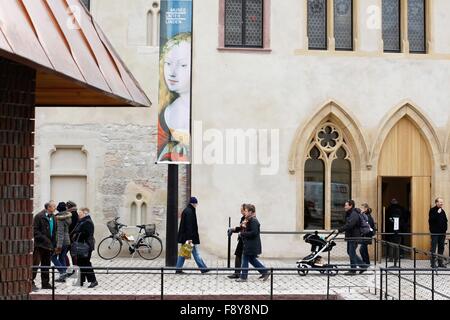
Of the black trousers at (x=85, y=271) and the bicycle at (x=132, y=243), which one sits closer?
the black trousers at (x=85, y=271)

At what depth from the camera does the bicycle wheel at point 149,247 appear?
1859cm

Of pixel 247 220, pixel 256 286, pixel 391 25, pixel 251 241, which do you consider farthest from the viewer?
pixel 391 25

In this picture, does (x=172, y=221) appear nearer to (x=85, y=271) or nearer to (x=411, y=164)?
(x=85, y=271)

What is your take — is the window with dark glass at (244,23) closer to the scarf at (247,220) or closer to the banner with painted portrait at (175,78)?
the banner with painted portrait at (175,78)

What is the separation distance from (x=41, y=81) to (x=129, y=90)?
0.75 m

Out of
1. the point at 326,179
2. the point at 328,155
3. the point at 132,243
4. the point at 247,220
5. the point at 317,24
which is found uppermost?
the point at 317,24

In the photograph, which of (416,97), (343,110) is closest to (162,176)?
(343,110)

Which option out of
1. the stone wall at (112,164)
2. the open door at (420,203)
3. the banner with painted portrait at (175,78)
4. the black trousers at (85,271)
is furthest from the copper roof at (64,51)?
the open door at (420,203)

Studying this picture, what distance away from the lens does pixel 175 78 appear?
52.7 ft

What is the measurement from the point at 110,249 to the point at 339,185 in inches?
239

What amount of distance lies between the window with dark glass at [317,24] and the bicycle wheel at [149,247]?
21.2ft

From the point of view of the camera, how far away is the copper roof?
4223 millimetres

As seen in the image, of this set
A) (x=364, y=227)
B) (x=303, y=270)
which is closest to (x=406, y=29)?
(x=364, y=227)

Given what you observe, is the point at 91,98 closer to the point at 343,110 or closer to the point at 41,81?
the point at 41,81
